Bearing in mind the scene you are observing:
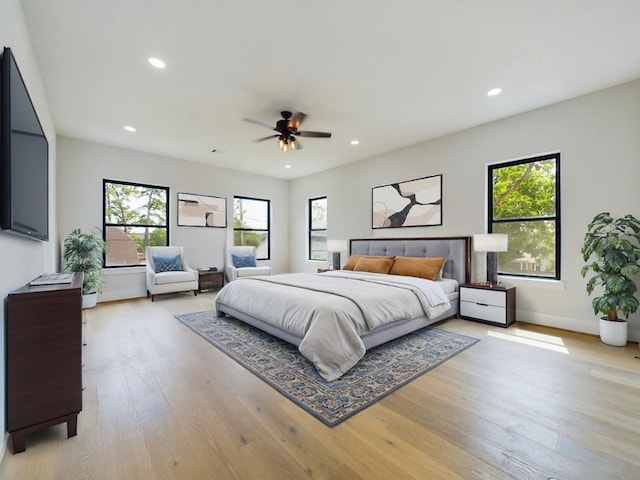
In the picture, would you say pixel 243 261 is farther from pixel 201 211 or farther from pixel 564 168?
pixel 564 168

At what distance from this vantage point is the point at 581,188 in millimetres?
3412

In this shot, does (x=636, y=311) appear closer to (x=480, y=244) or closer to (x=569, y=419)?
(x=480, y=244)

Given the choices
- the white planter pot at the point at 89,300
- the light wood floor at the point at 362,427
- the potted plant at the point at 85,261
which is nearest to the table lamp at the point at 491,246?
the light wood floor at the point at 362,427

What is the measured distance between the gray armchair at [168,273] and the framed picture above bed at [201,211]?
0.71 meters

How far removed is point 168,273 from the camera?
525 centimetres

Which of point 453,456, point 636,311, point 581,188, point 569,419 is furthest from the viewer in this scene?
point 581,188

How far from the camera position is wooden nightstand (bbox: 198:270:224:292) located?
19.4 feet

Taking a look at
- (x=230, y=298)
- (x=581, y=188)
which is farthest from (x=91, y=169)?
(x=581, y=188)

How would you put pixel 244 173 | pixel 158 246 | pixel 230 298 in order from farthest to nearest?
pixel 244 173, pixel 158 246, pixel 230 298

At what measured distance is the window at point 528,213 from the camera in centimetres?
371

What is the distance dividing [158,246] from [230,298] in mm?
2873

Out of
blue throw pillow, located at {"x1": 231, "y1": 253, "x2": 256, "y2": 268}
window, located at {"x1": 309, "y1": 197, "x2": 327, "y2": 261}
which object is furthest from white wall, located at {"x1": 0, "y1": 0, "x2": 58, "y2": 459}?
window, located at {"x1": 309, "y1": 197, "x2": 327, "y2": 261}

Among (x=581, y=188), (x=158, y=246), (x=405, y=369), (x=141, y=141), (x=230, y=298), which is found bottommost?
(x=405, y=369)

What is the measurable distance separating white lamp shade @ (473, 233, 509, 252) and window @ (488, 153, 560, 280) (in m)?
0.32
